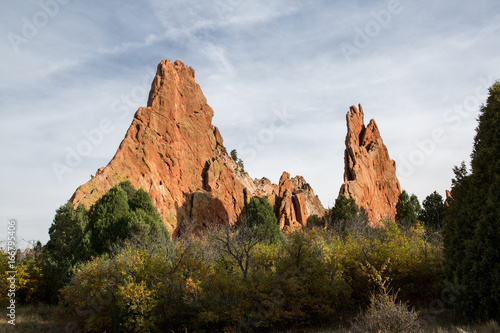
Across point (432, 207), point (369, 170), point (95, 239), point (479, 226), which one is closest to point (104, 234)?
point (95, 239)

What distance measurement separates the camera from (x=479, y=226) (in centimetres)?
1273

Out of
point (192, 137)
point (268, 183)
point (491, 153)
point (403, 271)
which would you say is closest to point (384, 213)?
point (268, 183)

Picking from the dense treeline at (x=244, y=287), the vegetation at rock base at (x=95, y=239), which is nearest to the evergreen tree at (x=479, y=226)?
the dense treeline at (x=244, y=287)

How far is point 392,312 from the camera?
9164 mm

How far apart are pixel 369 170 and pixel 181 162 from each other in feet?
147

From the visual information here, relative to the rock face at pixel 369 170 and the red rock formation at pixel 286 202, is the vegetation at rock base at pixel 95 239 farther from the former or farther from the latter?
the rock face at pixel 369 170

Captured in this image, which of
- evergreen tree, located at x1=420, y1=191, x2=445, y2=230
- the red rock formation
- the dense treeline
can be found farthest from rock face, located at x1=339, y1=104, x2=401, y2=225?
the dense treeline

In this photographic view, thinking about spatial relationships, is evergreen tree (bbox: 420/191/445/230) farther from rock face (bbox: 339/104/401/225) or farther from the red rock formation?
rock face (bbox: 339/104/401/225)

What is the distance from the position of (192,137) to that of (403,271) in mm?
53004

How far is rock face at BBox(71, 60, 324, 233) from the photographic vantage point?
5477 centimetres

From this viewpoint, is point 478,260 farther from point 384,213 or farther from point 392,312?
point 384,213

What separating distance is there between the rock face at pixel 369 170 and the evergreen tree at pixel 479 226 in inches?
2356

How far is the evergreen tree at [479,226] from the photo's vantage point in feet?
Answer: 40.8

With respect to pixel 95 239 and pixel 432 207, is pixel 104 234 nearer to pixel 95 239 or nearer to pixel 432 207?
pixel 95 239
